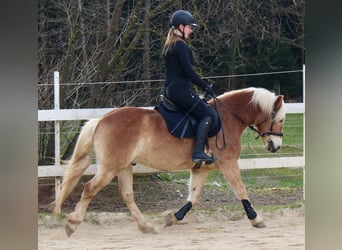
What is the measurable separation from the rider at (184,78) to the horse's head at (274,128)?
1.24 feet

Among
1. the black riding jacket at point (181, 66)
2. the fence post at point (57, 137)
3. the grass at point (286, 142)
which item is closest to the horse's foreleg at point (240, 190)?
the grass at point (286, 142)

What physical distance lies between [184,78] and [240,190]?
0.79 meters

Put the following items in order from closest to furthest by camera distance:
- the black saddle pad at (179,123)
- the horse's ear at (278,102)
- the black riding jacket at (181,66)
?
the black riding jacket at (181,66)
the black saddle pad at (179,123)
the horse's ear at (278,102)

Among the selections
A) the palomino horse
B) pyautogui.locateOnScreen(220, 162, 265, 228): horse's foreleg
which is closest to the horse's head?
the palomino horse

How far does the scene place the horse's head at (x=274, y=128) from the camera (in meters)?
4.12

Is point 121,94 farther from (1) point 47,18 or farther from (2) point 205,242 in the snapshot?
(2) point 205,242

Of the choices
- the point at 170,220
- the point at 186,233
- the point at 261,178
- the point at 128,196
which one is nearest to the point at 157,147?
the point at 128,196

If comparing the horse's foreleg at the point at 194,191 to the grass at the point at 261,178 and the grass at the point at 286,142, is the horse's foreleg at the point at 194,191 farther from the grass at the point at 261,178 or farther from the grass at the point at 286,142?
the grass at the point at 286,142

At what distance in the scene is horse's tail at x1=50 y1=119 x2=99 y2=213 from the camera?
3.96 meters

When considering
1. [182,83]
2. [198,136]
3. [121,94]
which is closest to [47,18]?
[121,94]

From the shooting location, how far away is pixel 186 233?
13.3ft

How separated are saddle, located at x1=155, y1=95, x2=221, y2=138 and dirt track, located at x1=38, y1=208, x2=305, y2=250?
52 cm

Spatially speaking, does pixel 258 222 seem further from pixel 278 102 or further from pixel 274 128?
pixel 278 102

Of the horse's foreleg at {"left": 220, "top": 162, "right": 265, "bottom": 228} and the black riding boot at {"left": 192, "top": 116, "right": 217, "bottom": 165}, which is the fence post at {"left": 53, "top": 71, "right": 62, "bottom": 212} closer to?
the black riding boot at {"left": 192, "top": 116, "right": 217, "bottom": 165}
